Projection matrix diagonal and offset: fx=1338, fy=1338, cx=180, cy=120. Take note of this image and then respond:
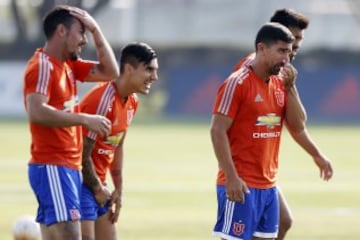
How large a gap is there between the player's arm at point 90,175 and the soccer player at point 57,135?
1.27 ft

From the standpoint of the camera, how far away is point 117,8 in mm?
59562

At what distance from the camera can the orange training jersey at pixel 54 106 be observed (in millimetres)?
10227

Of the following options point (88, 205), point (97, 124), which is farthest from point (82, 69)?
point (97, 124)

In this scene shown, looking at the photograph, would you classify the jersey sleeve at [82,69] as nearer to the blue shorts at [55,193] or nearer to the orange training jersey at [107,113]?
the orange training jersey at [107,113]

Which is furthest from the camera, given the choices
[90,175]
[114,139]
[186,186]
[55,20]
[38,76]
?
[186,186]

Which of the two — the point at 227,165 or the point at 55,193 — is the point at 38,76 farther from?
the point at 227,165

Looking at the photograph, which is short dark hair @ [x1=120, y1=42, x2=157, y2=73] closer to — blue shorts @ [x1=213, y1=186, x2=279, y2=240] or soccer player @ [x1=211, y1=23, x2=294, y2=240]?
soccer player @ [x1=211, y1=23, x2=294, y2=240]

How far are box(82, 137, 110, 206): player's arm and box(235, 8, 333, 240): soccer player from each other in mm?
1442


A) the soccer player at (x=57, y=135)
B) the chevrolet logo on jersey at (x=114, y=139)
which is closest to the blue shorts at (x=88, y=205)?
the chevrolet logo on jersey at (x=114, y=139)

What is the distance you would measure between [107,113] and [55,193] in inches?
43.9

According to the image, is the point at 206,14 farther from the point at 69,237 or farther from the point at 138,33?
the point at 69,237

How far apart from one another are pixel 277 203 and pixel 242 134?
0.71m

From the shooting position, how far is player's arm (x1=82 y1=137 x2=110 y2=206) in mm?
11008

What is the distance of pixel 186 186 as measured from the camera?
2323cm
